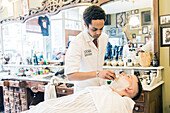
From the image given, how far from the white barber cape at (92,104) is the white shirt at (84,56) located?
30 centimetres

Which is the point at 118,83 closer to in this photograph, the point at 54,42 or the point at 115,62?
the point at 115,62

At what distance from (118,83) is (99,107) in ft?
1.14

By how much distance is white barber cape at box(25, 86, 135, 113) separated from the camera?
1.25 metres

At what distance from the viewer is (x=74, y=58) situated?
5.35 ft

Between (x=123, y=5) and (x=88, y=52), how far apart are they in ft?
4.92

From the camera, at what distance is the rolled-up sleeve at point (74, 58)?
5.25ft

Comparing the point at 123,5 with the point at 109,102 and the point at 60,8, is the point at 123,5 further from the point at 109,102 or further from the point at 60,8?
the point at 109,102

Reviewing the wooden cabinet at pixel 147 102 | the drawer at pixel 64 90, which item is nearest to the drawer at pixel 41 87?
the drawer at pixel 64 90

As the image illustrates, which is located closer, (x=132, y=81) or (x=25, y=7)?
(x=132, y=81)

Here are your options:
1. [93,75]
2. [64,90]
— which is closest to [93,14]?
[93,75]

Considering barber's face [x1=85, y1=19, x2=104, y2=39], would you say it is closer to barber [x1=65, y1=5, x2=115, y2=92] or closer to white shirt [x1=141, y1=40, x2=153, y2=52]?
barber [x1=65, y1=5, x2=115, y2=92]

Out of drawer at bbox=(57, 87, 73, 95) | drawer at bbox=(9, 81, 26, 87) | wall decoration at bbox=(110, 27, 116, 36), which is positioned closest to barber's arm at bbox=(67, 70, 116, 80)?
drawer at bbox=(57, 87, 73, 95)

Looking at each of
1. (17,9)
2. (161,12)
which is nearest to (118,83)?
(161,12)

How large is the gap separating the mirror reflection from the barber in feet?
3.61
